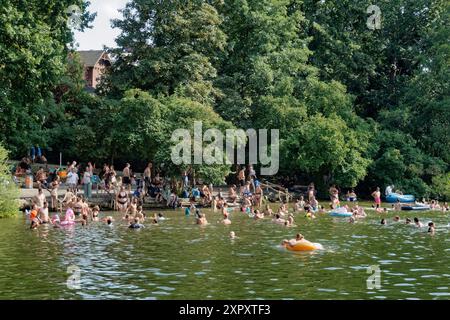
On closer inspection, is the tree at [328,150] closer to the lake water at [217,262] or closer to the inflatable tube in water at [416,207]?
the inflatable tube in water at [416,207]

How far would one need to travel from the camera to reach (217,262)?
2334 cm

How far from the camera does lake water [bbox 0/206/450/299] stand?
720 inches

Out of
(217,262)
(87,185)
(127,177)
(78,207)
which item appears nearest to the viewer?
(217,262)

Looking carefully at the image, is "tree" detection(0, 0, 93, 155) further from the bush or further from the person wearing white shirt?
the bush

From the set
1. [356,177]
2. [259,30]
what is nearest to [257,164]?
[356,177]

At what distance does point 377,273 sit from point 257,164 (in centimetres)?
3937

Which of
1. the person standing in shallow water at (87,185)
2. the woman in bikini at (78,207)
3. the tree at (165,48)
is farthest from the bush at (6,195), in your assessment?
the tree at (165,48)

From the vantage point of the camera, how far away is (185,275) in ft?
67.8

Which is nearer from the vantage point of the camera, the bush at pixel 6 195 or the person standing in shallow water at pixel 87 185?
the bush at pixel 6 195

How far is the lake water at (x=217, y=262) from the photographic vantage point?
720 inches

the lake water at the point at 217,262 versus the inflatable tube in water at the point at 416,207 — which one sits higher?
the inflatable tube in water at the point at 416,207

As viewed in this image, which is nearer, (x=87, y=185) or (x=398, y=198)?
(x=87, y=185)

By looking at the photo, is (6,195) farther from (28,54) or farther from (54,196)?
(28,54)

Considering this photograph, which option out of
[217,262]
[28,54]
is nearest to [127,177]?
[28,54]
